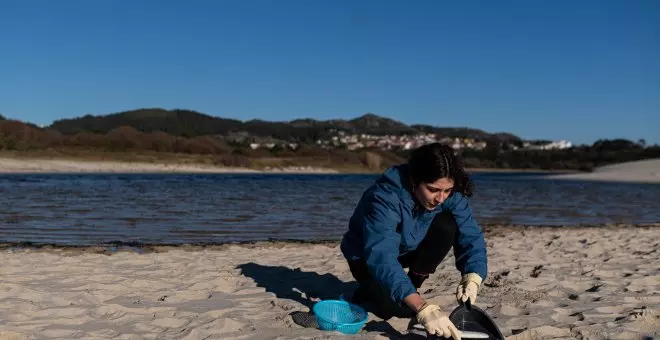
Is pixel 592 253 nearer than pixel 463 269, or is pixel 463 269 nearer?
pixel 463 269

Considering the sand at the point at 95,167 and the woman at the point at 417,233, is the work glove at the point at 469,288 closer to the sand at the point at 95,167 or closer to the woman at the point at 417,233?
the woman at the point at 417,233

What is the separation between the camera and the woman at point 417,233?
2.87 meters

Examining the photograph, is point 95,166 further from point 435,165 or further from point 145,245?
point 435,165

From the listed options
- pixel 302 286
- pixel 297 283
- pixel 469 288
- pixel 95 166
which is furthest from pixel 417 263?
pixel 95 166

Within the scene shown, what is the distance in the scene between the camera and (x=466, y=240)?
3369mm

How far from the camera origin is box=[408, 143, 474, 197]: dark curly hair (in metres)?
2.94

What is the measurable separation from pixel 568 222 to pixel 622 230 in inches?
77.9

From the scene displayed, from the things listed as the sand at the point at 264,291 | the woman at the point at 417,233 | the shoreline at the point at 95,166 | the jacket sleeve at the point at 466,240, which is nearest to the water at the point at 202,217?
the sand at the point at 264,291

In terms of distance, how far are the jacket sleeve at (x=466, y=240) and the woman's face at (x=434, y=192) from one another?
29cm

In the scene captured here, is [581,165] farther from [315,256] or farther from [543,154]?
[315,256]

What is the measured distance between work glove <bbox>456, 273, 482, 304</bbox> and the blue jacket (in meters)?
0.07

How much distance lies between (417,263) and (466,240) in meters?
0.38

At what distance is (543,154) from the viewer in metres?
87.3

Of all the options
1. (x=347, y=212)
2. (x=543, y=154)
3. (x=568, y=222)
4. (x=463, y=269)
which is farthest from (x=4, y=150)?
(x=543, y=154)
